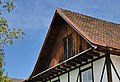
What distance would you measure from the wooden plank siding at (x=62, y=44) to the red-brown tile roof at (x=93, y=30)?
0.52 metres

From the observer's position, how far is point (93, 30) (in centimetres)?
1405

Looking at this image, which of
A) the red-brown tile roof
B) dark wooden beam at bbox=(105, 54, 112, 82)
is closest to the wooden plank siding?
the red-brown tile roof

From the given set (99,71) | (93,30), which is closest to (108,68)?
(99,71)

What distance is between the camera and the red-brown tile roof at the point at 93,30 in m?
12.5

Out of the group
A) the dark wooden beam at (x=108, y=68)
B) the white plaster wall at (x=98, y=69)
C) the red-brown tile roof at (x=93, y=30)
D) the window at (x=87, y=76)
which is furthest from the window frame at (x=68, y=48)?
the dark wooden beam at (x=108, y=68)

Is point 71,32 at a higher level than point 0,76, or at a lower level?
higher

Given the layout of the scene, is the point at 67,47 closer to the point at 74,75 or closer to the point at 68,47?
the point at 68,47

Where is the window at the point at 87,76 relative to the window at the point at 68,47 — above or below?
below

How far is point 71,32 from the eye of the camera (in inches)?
606

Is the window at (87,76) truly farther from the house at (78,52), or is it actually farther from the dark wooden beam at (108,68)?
the dark wooden beam at (108,68)

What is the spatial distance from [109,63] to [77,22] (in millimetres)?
3868

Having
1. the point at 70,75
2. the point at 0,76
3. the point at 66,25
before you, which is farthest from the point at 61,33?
the point at 0,76

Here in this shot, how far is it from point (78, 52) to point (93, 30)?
134 cm

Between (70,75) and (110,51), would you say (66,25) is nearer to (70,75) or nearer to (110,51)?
(70,75)
